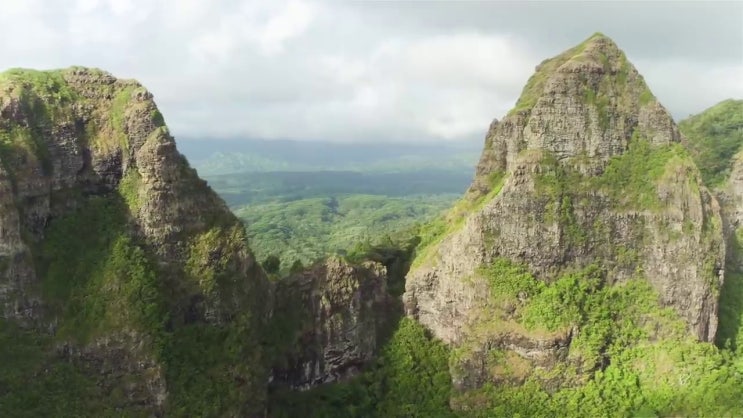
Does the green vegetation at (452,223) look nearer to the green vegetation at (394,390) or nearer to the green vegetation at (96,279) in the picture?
the green vegetation at (394,390)

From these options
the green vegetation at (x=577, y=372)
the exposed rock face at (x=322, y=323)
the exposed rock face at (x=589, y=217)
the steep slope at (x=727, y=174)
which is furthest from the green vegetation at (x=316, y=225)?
the exposed rock face at (x=589, y=217)

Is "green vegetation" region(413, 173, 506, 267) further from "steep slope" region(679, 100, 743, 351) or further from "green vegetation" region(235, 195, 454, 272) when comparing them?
"green vegetation" region(235, 195, 454, 272)

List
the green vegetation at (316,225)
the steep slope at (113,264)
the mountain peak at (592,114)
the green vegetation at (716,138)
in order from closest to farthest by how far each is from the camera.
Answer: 1. the steep slope at (113,264)
2. the mountain peak at (592,114)
3. the green vegetation at (716,138)
4. the green vegetation at (316,225)

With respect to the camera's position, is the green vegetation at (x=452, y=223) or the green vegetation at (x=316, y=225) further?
the green vegetation at (x=316, y=225)

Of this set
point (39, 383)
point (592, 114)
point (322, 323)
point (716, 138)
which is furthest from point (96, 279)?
point (716, 138)

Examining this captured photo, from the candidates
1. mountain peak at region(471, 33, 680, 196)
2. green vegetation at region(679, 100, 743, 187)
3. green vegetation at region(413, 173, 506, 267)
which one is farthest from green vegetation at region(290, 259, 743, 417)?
green vegetation at region(679, 100, 743, 187)

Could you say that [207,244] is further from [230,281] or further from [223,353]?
[223,353]

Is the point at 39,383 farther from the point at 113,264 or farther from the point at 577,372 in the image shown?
the point at 577,372
